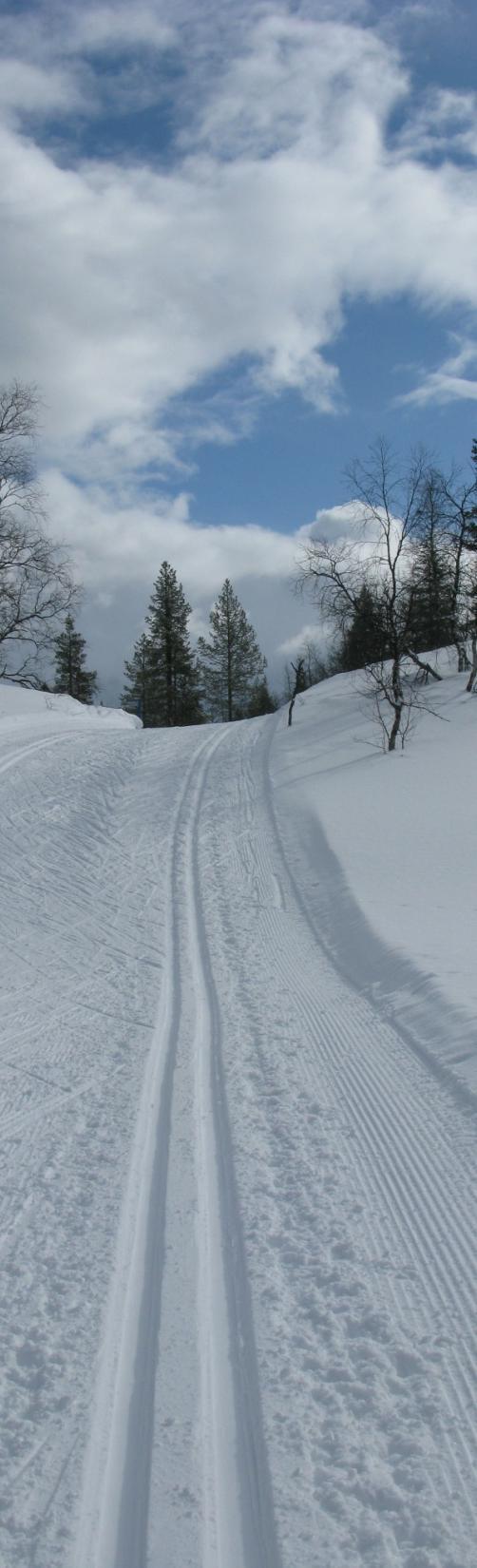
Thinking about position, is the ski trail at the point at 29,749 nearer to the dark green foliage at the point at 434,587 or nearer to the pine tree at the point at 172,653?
the dark green foliage at the point at 434,587

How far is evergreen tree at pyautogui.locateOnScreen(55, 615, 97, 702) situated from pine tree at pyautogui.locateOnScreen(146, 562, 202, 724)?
4807 millimetres

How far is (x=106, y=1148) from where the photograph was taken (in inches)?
180

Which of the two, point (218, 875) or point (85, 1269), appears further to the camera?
point (218, 875)

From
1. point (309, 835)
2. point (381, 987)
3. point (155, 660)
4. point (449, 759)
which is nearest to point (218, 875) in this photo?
point (309, 835)

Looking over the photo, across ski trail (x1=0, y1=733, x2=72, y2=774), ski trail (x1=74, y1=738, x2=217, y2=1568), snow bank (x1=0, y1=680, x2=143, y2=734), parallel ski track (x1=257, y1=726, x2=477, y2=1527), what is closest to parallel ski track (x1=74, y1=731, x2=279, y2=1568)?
ski trail (x1=74, y1=738, x2=217, y2=1568)

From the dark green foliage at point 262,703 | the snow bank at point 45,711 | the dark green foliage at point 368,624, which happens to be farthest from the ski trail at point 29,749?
the dark green foliage at point 262,703

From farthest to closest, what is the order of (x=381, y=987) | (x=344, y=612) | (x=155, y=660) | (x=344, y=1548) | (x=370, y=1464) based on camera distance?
(x=155, y=660) → (x=344, y=612) → (x=381, y=987) → (x=370, y=1464) → (x=344, y=1548)

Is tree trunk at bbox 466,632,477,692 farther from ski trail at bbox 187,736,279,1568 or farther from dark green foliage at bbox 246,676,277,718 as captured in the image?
dark green foliage at bbox 246,676,277,718

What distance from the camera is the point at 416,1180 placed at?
4070 millimetres

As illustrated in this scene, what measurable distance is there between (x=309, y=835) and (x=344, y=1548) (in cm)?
1036

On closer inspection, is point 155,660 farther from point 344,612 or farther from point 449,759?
point 449,759

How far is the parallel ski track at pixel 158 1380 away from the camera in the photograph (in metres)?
2.47

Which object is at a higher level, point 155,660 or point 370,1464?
point 155,660

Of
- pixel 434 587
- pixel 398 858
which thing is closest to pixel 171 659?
pixel 434 587
